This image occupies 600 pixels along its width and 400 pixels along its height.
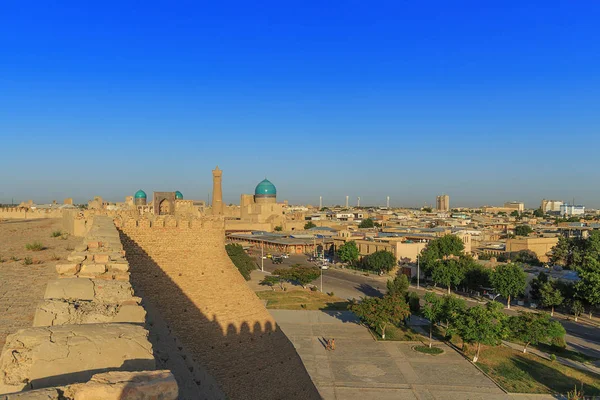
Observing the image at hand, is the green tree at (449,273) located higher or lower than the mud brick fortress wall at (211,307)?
lower

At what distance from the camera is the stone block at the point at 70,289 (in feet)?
14.6

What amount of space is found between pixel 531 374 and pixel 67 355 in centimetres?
1947

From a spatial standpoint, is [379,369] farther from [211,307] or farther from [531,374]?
[211,307]

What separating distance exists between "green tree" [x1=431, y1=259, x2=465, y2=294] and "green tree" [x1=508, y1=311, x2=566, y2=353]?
12.6 m

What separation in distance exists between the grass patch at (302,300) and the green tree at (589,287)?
1382 cm

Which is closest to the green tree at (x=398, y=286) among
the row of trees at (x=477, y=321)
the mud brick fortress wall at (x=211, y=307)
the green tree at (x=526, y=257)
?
the row of trees at (x=477, y=321)

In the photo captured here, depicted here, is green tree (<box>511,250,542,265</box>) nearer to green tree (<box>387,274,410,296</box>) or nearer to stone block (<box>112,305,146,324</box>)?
green tree (<box>387,274,410,296</box>)

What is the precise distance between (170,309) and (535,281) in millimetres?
27412

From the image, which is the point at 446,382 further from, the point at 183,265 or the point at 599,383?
the point at 183,265

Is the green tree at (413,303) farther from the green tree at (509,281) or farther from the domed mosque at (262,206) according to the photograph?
the domed mosque at (262,206)

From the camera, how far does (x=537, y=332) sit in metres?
20.2

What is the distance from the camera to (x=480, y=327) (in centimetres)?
1992

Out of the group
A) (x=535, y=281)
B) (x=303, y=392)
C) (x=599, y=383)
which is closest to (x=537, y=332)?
(x=599, y=383)

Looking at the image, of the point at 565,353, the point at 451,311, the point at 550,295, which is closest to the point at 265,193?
the point at 550,295
